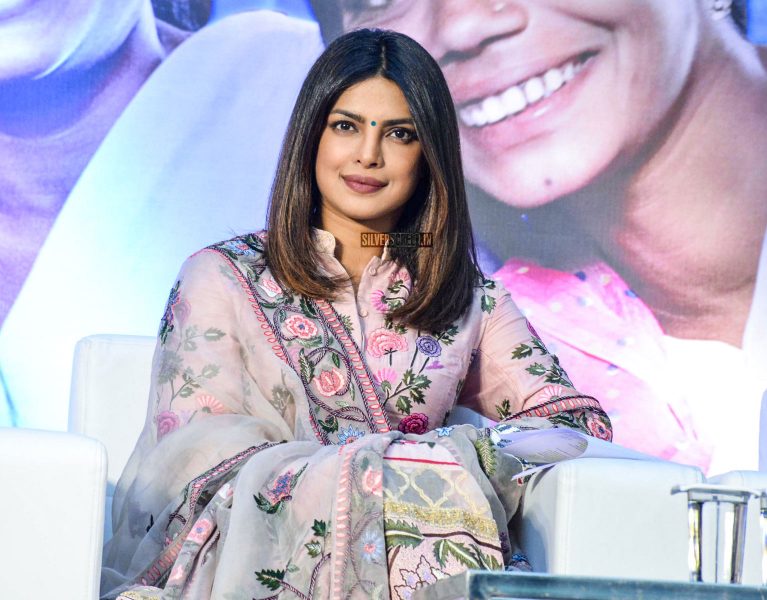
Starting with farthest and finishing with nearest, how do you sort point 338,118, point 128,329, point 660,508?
point 128,329 → point 338,118 → point 660,508

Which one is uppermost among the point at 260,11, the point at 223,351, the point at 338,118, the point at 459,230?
the point at 260,11

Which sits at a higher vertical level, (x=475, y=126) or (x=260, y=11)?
(x=260, y=11)

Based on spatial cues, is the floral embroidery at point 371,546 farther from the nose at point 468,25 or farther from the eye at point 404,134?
the nose at point 468,25

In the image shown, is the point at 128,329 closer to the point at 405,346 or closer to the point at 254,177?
the point at 254,177

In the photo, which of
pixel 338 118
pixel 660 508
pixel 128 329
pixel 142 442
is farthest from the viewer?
pixel 128 329

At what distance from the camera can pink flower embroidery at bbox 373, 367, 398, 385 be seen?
8.24 feet

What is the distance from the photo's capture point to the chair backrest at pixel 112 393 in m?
2.67

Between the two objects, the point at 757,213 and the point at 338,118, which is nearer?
the point at 338,118

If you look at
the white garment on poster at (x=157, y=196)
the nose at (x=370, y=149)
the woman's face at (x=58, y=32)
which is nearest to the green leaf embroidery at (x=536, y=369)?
the nose at (x=370, y=149)

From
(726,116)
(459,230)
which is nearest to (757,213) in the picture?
(726,116)

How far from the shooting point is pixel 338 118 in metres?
2.56

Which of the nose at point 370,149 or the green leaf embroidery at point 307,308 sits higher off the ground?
the nose at point 370,149

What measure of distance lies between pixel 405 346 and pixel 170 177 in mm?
1125

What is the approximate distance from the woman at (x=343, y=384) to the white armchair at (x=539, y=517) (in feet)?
0.34
